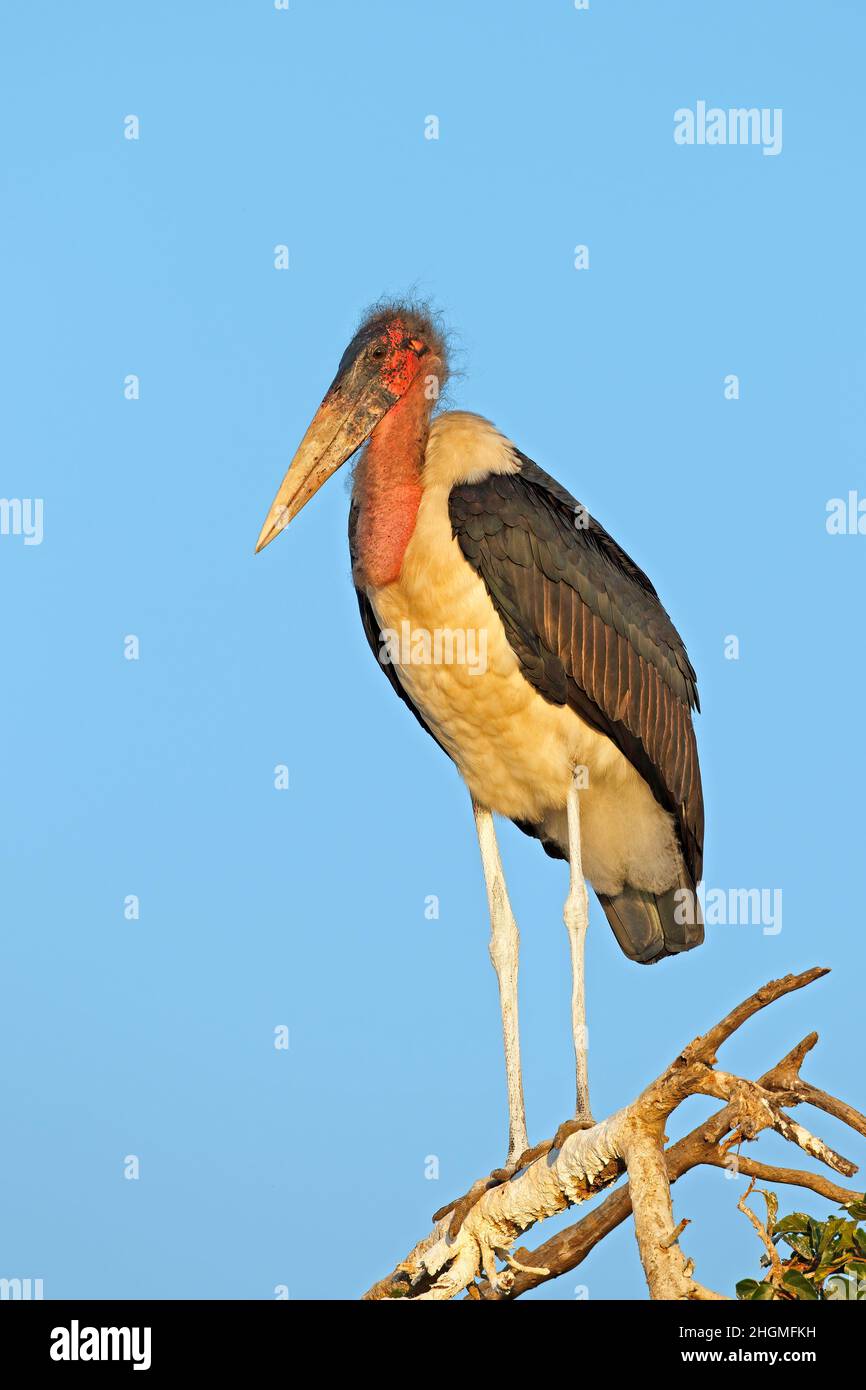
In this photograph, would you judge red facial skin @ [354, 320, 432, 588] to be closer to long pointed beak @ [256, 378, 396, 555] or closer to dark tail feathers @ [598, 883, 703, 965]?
long pointed beak @ [256, 378, 396, 555]

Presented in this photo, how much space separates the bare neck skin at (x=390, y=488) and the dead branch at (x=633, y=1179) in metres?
2.51

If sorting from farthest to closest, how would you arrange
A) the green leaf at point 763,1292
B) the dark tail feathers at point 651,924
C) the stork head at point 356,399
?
the dark tail feathers at point 651,924
the stork head at point 356,399
the green leaf at point 763,1292

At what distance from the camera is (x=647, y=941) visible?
30.1 ft

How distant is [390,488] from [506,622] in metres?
0.78

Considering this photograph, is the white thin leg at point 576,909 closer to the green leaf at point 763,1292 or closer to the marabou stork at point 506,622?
the marabou stork at point 506,622

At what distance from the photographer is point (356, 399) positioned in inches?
325

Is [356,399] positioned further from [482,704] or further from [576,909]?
[576,909]

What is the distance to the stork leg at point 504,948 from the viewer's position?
25.7 ft

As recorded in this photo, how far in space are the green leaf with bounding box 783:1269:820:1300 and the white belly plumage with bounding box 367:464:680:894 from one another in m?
3.35

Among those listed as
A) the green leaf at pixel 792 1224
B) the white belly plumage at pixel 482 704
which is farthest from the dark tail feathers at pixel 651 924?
the green leaf at pixel 792 1224

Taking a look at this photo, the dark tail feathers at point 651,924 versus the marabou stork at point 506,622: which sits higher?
the marabou stork at point 506,622
